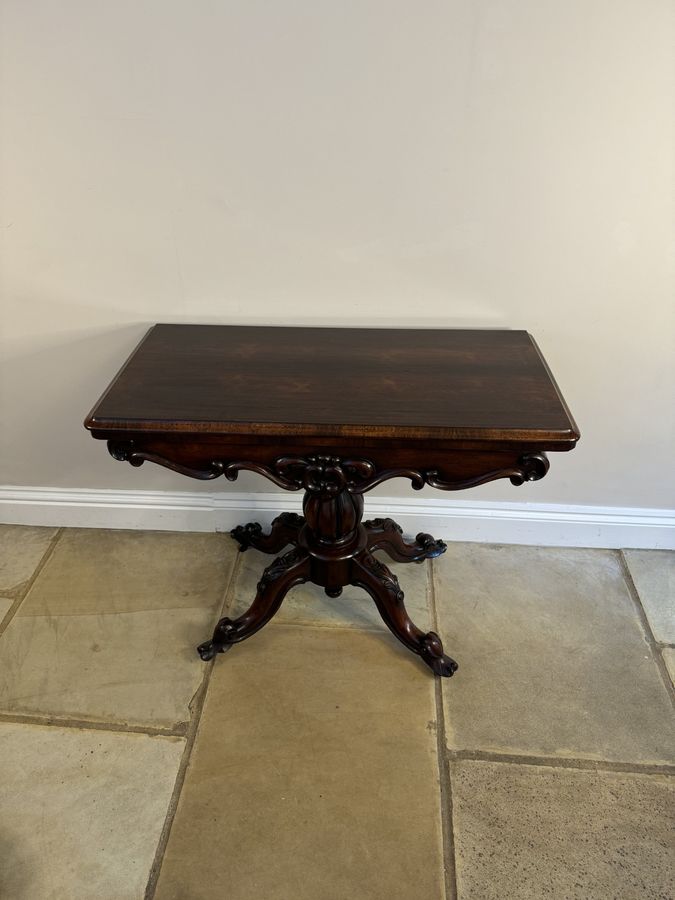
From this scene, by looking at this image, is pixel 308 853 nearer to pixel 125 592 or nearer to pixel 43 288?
pixel 125 592

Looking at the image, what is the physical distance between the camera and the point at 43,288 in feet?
4.95

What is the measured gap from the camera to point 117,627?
160 centimetres

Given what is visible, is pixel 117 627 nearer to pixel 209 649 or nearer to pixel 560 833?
pixel 209 649

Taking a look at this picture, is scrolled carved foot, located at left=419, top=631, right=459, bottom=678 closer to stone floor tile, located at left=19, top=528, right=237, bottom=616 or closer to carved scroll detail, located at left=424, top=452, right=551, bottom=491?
carved scroll detail, located at left=424, top=452, right=551, bottom=491

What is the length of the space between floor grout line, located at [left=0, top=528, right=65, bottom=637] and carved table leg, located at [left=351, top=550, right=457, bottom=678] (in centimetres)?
92

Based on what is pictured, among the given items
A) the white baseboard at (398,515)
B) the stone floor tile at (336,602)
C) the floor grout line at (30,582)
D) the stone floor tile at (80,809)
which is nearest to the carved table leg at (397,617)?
the stone floor tile at (336,602)

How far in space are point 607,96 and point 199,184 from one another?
2.79 feet

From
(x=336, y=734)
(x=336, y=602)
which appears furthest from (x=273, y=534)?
(x=336, y=734)

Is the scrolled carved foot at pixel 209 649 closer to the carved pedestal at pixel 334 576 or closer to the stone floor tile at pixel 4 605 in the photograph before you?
the carved pedestal at pixel 334 576

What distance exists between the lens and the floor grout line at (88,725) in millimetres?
1363

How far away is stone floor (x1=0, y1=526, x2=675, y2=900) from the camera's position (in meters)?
1.15

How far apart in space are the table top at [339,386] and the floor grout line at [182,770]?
681mm

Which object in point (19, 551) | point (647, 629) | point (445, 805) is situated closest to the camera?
point (445, 805)

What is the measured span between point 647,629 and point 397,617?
2.19 feet
